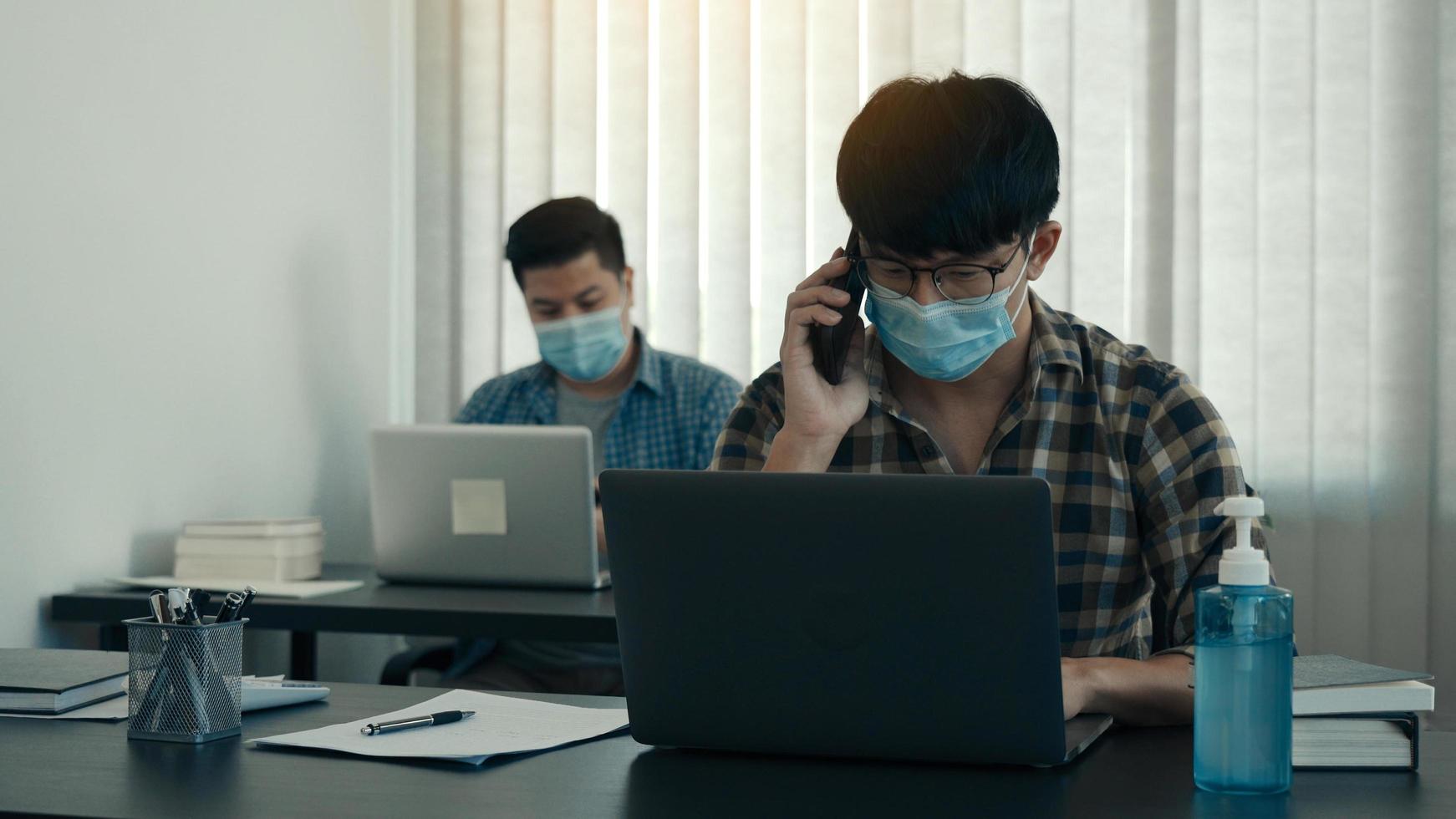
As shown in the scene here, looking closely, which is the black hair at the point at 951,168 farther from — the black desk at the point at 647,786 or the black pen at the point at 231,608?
the black pen at the point at 231,608

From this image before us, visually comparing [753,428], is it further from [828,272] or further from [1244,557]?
[1244,557]

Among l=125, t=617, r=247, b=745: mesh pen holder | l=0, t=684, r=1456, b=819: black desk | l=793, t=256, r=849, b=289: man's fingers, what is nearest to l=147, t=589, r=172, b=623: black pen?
l=125, t=617, r=247, b=745: mesh pen holder

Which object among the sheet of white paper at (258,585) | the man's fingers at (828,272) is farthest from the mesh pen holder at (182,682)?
the sheet of white paper at (258,585)

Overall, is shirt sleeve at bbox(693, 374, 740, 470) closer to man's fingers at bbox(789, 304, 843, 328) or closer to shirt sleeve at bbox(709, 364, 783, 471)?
shirt sleeve at bbox(709, 364, 783, 471)

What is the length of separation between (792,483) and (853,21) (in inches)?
97.2

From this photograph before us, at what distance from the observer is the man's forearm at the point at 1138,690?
1.19 meters

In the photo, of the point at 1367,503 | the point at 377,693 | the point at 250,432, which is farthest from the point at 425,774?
the point at 1367,503

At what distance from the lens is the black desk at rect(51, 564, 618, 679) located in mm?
2082

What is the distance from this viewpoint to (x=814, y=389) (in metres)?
1.57

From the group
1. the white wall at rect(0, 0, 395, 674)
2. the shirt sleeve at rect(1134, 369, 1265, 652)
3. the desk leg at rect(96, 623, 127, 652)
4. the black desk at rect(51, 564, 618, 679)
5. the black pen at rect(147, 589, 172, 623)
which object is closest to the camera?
the black pen at rect(147, 589, 172, 623)

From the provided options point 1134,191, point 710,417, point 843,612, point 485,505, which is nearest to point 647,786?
point 843,612

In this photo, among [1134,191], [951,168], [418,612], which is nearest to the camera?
[951,168]

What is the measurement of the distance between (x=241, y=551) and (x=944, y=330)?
1540 mm

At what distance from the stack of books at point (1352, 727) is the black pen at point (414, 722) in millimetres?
715
